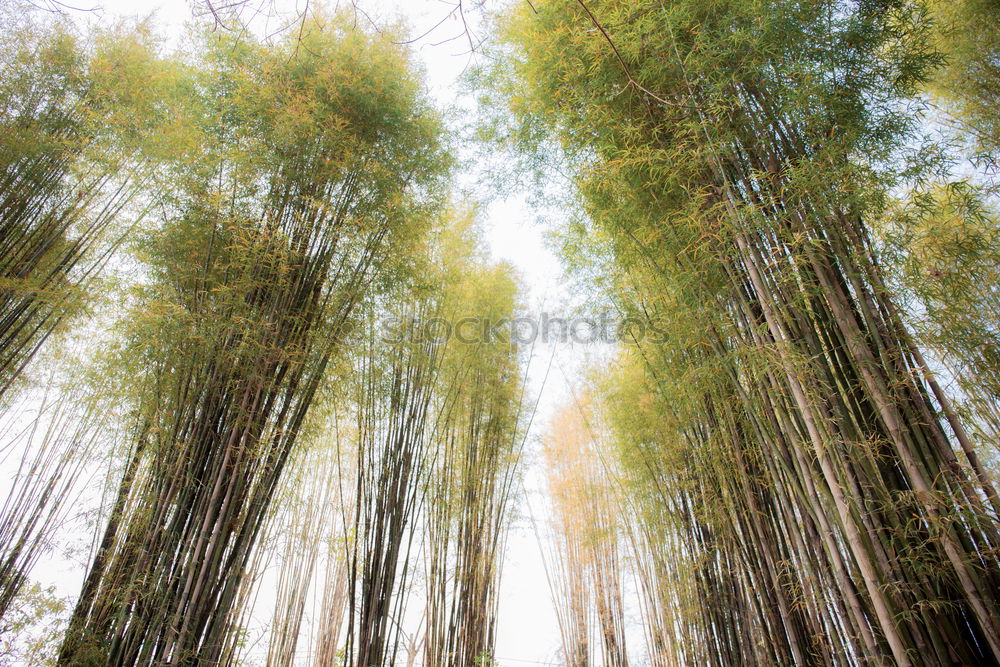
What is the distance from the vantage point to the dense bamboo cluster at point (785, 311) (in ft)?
5.37

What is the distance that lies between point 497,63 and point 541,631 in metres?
6.51

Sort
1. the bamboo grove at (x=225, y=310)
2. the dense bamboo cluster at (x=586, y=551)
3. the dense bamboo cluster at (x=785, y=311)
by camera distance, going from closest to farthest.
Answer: the dense bamboo cluster at (x=785, y=311)
the bamboo grove at (x=225, y=310)
the dense bamboo cluster at (x=586, y=551)

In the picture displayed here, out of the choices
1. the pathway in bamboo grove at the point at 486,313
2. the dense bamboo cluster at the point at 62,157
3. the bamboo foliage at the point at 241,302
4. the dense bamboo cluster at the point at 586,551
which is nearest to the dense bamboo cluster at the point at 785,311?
the pathway in bamboo grove at the point at 486,313

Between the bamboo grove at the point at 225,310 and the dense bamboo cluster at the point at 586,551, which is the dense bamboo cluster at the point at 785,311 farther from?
the dense bamboo cluster at the point at 586,551

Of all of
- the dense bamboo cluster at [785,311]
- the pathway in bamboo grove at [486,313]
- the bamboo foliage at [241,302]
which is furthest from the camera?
the bamboo foliage at [241,302]

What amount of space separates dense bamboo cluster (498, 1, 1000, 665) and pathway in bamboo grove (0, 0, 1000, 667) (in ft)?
0.05

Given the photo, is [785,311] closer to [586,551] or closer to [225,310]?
[225,310]

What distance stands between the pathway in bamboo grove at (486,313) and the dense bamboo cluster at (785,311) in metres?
0.02

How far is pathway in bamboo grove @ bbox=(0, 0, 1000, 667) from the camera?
191 cm

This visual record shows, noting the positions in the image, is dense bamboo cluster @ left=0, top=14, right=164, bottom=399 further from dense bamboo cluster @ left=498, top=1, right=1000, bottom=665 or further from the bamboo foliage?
dense bamboo cluster @ left=498, top=1, right=1000, bottom=665

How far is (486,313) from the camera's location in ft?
14.5

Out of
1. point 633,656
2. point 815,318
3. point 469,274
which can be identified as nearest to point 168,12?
point 469,274

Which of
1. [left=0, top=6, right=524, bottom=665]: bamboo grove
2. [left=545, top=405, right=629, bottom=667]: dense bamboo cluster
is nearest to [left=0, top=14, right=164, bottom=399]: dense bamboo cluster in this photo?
[left=0, top=6, right=524, bottom=665]: bamboo grove

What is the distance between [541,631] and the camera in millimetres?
6680
